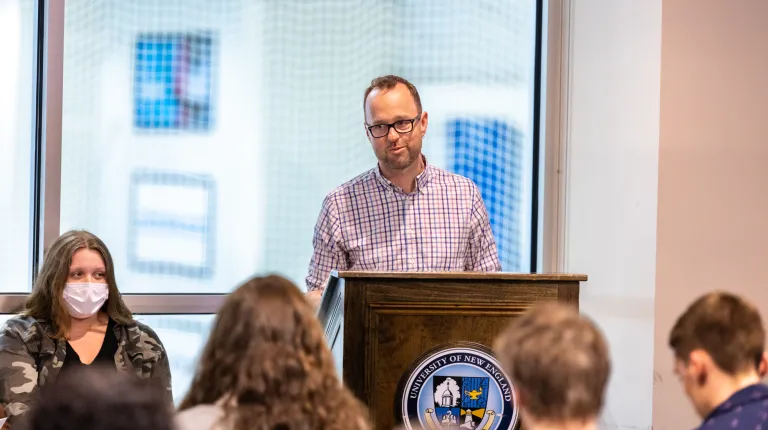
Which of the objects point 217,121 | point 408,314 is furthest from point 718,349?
point 217,121

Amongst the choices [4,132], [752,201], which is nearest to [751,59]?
[752,201]

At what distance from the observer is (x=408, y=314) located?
2430 mm

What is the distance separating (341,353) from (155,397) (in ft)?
4.35

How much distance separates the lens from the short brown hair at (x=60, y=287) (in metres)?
3.41

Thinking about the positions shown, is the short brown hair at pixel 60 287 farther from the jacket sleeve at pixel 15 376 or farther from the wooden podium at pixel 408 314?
the wooden podium at pixel 408 314

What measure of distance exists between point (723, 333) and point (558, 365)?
530 mm

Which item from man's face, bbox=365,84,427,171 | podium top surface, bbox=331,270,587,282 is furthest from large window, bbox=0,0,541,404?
podium top surface, bbox=331,270,587,282

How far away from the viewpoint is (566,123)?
4562mm

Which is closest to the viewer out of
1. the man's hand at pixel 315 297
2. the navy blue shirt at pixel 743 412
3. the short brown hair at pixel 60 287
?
the navy blue shirt at pixel 743 412

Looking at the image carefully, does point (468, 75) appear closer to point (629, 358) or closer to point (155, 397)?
point (629, 358)

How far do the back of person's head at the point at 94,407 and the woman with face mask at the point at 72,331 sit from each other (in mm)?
2310

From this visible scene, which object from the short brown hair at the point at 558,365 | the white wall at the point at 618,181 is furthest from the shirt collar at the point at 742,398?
the white wall at the point at 618,181

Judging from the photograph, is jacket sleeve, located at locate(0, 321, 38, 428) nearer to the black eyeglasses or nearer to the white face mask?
the white face mask

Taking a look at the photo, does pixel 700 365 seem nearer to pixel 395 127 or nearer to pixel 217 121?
pixel 395 127
